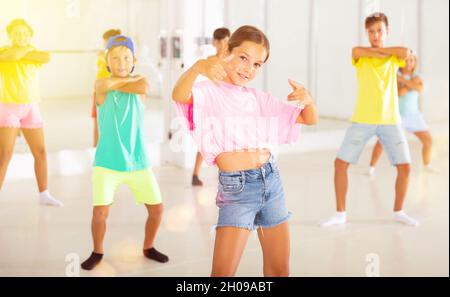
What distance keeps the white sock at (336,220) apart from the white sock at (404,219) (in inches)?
12.9

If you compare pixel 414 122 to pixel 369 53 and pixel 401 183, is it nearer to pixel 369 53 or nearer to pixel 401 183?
pixel 401 183

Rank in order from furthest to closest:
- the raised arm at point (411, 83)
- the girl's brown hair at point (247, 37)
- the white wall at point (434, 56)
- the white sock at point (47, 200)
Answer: the white wall at point (434, 56)
the raised arm at point (411, 83)
the white sock at point (47, 200)
the girl's brown hair at point (247, 37)

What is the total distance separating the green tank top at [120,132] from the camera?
305cm

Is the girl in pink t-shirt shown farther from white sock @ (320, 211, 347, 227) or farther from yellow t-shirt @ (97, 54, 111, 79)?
yellow t-shirt @ (97, 54, 111, 79)

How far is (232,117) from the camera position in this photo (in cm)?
215

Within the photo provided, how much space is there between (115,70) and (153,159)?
3.28 meters

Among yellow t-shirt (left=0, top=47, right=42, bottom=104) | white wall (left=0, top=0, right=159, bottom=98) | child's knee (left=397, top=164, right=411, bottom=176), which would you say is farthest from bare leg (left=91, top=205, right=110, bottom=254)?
white wall (left=0, top=0, right=159, bottom=98)

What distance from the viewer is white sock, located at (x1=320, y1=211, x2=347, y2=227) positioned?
425 centimetres

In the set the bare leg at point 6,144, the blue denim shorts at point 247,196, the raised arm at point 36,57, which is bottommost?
the bare leg at point 6,144

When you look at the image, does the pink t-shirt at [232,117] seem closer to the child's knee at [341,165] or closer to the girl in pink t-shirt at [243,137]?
the girl in pink t-shirt at [243,137]

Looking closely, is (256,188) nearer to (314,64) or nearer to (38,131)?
(38,131)

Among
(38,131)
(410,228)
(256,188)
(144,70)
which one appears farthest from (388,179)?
(256,188)

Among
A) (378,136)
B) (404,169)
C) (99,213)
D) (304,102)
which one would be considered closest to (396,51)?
(378,136)

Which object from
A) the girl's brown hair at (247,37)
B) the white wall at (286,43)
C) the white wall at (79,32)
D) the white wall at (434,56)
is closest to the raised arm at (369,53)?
the girl's brown hair at (247,37)
